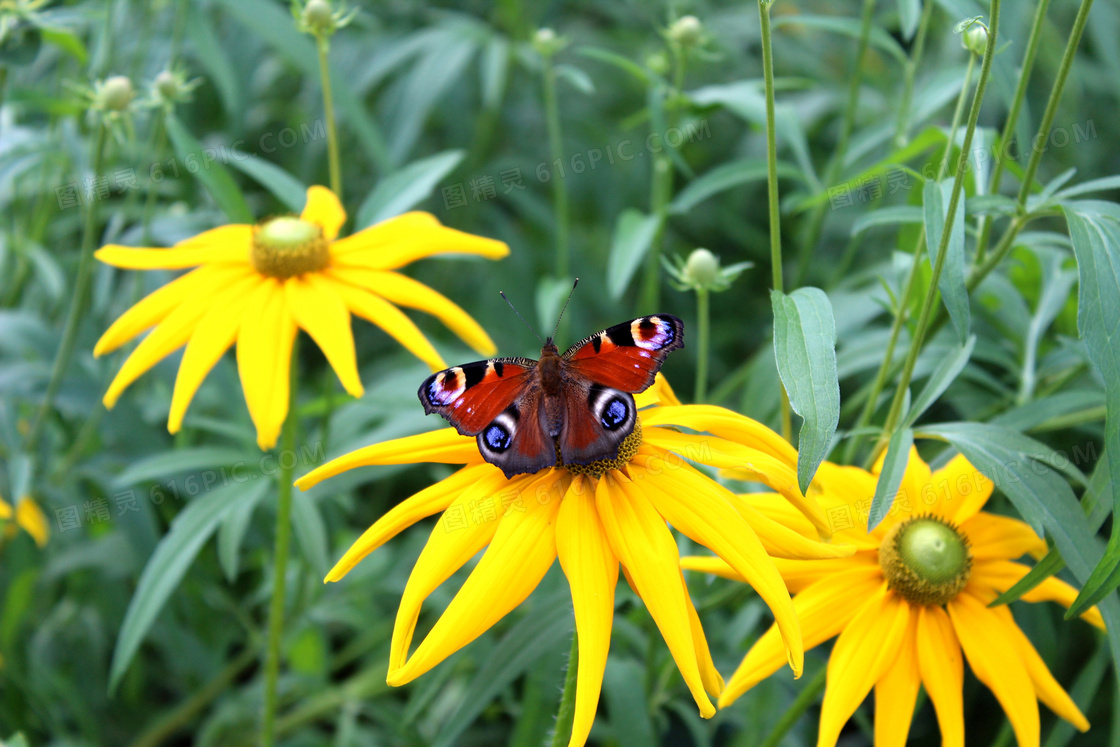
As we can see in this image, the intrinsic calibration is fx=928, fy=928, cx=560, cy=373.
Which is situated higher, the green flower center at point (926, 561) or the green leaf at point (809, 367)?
the green leaf at point (809, 367)

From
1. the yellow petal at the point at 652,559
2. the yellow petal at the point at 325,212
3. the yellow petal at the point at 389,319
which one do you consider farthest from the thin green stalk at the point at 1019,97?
the yellow petal at the point at 325,212

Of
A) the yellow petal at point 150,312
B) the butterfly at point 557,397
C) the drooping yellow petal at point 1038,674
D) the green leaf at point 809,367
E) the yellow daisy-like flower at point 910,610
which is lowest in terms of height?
the drooping yellow petal at point 1038,674

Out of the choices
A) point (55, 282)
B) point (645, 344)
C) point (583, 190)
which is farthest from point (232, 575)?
point (583, 190)

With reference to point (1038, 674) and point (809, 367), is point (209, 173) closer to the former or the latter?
point (809, 367)

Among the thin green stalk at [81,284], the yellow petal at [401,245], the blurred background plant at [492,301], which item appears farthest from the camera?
the thin green stalk at [81,284]

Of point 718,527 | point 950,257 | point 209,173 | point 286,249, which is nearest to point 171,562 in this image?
A: point 286,249

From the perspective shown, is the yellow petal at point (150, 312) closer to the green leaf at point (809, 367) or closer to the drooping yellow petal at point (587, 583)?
the drooping yellow petal at point (587, 583)

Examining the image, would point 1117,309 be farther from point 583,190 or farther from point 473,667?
point 583,190

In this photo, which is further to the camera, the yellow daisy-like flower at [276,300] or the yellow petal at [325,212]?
the yellow petal at [325,212]
